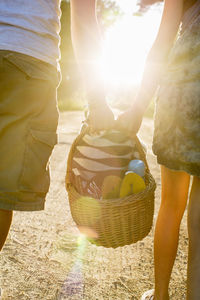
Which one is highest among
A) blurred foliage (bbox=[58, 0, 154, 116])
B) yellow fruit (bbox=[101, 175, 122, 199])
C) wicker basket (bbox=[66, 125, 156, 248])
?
yellow fruit (bbox=[101, 175, 122, 199])

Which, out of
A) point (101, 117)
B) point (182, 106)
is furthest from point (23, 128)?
point (182, 106)

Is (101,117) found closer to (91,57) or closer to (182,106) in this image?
(91,57)

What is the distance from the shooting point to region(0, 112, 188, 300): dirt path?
1.79m

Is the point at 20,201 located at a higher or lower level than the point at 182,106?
lower

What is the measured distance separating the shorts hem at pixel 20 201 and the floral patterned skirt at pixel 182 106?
26.0 inches

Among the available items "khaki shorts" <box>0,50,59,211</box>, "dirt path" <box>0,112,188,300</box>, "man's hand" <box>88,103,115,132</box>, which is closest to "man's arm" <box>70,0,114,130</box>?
"man's hand" <box>88,103,115,132</box>

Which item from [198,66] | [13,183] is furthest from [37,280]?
[198,66]

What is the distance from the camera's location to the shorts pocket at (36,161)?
1.38m

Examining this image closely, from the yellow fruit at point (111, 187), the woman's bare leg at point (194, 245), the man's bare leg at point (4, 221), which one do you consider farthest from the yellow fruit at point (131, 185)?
the man's bare leg at point (4, 221)

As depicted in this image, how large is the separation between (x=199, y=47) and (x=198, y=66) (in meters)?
0.07

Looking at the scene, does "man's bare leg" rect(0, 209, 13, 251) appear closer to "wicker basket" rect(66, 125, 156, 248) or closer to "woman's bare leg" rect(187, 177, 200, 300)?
"wicker basket" rect(66, 125, 156, 248)

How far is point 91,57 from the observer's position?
164 centimetres

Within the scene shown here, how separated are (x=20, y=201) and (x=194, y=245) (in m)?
0.82

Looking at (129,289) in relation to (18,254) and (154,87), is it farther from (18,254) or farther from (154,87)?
(154,87)
